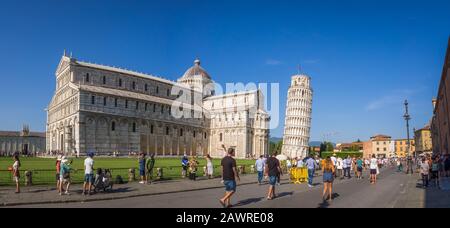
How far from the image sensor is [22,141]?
120938 mm

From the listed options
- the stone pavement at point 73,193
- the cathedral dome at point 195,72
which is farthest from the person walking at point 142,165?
the cathedral dome at point 195,72

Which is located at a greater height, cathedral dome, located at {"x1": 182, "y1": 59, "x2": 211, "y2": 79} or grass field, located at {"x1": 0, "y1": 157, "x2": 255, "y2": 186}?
cathedral dome, located at {"x1": 182, "y1": 59, "x2": 211, "y2": 79}

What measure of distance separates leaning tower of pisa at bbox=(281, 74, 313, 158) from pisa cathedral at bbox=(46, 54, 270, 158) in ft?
34.4

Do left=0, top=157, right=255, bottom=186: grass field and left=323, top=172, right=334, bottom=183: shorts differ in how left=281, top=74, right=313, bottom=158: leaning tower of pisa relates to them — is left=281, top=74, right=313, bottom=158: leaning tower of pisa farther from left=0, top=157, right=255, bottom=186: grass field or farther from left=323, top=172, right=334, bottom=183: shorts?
left=323, top=172, right=334, bottom=183: shorts

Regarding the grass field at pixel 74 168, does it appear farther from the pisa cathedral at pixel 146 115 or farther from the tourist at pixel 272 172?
the pisa cathedral at pixel 146 115

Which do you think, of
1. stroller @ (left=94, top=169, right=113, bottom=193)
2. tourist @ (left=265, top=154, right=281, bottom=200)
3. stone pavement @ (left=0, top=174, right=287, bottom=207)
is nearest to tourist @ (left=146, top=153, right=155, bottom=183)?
stone pavement @ (left=0, top=174, right=287, bottom=207)

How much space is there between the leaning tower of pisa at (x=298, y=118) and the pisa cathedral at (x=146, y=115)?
1049 centimetres

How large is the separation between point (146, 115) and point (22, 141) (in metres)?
70.2

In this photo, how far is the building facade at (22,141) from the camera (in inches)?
4567

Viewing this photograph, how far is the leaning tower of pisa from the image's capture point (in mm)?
100625

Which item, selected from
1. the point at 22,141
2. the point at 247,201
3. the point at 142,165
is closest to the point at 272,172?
the point at 247,201

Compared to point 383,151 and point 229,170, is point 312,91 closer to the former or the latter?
point 383,151

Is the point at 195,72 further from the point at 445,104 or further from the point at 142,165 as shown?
the point at 142,165
